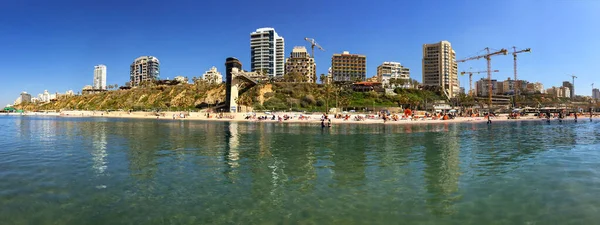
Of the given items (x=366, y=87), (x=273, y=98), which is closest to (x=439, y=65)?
(x=366, y=87)

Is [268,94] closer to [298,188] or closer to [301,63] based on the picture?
[301,63]

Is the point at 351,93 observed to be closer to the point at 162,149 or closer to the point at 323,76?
the point at 323,76

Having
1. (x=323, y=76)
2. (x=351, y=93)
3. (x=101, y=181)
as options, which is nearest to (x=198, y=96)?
(x=323, y=76)

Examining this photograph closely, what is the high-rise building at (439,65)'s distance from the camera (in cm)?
18600

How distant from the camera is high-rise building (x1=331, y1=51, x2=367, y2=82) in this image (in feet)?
571

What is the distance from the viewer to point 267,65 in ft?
625

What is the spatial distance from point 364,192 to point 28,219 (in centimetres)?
997

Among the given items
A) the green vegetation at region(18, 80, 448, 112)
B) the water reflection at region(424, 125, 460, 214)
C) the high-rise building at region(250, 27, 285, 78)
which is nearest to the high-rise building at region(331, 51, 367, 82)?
the high-rise building at region(250, 27, 285, 78)

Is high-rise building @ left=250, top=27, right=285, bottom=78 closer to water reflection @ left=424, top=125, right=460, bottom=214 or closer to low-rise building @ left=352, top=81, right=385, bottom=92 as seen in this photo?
low-rise building @ left=352, top=81, right=385, bottom=92

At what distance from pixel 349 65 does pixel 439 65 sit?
5492cm

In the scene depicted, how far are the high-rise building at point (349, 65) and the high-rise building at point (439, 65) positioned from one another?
42586 millimetres

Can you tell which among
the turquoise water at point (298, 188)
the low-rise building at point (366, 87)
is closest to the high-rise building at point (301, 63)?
the low-rise building at point (366, 87)

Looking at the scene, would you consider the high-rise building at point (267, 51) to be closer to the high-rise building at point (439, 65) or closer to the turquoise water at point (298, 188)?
the high-rise building at point (439, 65)

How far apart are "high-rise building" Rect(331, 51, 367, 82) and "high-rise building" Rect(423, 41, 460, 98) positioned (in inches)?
1677
